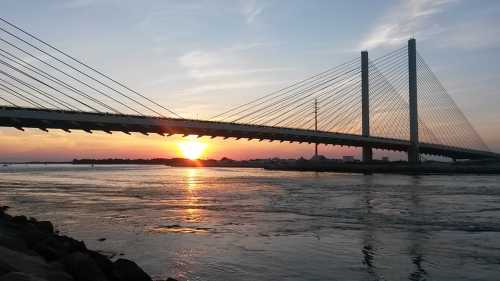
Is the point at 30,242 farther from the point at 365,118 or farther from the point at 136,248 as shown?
the point at 365,118

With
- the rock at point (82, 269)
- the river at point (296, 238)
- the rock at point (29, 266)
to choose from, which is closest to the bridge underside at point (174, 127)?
the river at point (296, 238)

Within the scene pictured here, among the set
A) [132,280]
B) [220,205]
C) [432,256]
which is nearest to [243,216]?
[220,205]

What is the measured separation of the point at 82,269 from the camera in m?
8.83

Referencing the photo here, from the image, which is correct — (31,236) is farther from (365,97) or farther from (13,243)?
(365,97)

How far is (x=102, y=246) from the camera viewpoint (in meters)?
14.7

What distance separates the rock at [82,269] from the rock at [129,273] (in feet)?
1.50

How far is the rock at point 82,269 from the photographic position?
8.61 meters

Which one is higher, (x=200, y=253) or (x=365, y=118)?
(x=365, y=118)

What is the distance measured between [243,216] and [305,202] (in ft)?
25.9

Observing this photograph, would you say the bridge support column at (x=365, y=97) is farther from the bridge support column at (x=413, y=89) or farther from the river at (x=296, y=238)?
the river at (x=296, y=238)

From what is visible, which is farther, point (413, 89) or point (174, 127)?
point (413, 89)

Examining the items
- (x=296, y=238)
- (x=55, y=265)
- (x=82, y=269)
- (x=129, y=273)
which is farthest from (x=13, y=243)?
(x=296, y=238)

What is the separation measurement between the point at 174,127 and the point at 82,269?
45.9 meters

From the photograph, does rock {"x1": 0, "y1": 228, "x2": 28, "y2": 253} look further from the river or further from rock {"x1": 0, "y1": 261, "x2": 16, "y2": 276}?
rock {"x1": 0, "y1": 261, "x2": 16, "y2": 276}
